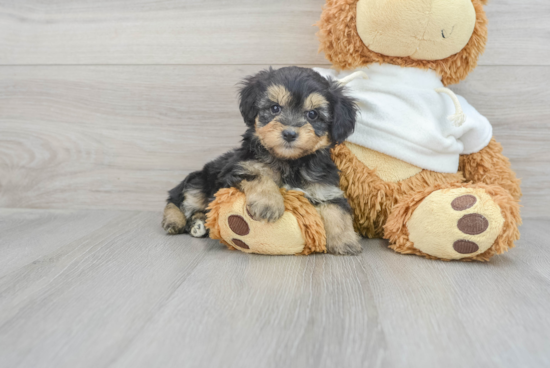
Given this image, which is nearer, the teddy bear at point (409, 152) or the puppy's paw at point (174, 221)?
the teddy bear at point (409, 152)

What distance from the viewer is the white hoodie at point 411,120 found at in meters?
1.84

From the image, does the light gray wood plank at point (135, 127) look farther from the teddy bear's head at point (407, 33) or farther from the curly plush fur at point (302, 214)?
the curly plush fur at point (302, 214)

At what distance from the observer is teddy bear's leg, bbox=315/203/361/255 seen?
1694mm

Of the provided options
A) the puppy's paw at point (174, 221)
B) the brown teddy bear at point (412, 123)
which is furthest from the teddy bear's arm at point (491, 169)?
the puppy's paw at point (174, 221)

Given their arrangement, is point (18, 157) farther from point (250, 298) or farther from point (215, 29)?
point (250, 298)

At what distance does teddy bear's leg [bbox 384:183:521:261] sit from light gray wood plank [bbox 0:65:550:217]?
830mm

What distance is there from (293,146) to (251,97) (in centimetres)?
29

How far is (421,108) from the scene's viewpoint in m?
1.86

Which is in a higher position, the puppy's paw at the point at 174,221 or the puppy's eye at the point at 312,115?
the puppy's eye at the point at 312,115

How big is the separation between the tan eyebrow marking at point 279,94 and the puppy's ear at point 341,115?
0.19 m

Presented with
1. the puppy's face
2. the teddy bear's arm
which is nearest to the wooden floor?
the teddy bear's arm

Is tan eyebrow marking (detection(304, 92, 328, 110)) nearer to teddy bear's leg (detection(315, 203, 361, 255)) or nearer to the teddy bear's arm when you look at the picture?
teddy bear's leg (detection(315, 203, 361, 255))

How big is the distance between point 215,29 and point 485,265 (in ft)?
5.73

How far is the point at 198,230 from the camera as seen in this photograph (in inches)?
78.3
